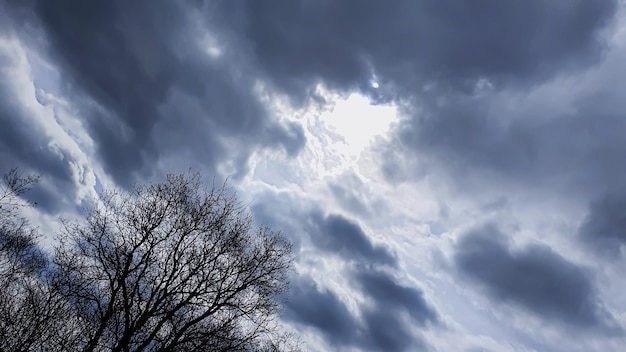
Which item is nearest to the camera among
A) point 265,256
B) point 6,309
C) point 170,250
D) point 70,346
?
point 70,346

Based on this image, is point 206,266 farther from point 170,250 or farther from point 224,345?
point 224,345

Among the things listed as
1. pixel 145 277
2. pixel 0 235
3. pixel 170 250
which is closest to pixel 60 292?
pixel 145 277

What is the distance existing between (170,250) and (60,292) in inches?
180

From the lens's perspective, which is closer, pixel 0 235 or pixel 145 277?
pixel 145 277

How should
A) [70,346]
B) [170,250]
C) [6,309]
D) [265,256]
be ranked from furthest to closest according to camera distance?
[265,256] < [170,250] < [6,309] < [70,346]

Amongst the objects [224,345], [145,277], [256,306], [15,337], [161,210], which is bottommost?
[15,337]

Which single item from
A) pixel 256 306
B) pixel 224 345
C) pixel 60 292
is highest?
pixel 256 306

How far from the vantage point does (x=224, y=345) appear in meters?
15.7

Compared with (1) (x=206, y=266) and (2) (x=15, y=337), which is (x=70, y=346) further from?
(1) (x=206, y=266)

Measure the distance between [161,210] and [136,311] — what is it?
4.68m

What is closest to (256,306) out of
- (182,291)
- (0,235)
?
(182,291)

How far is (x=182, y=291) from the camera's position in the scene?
1614 centimetres

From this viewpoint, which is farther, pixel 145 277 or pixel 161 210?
pixel 161 210

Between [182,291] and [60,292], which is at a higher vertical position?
[182,291]
